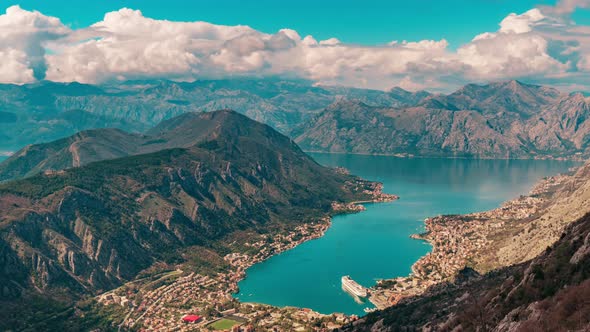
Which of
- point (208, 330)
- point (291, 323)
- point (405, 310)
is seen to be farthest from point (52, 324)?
point (405, 310)

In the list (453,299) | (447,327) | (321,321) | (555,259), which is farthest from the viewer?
(321,321)

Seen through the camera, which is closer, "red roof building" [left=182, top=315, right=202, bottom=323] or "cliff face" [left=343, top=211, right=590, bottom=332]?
"cliff face" [left=343, top=211, right=590, bottom=332]

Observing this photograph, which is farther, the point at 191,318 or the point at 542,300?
A: the point at 191,318

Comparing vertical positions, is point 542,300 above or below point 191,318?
above

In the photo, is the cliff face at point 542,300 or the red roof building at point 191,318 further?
the red roof building at point 191,318

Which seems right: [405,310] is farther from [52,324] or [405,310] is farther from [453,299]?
[52,324]

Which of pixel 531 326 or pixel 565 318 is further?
pixel 531 326

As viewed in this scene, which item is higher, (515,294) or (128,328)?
(515,294)

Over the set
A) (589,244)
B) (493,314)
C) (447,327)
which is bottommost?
(447,327)

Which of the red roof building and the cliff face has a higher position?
the cliff face

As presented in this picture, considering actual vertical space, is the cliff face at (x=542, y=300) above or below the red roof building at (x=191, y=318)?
above

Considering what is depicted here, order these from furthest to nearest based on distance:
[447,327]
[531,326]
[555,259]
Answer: [447,327]
[555,259]
[531,326]
